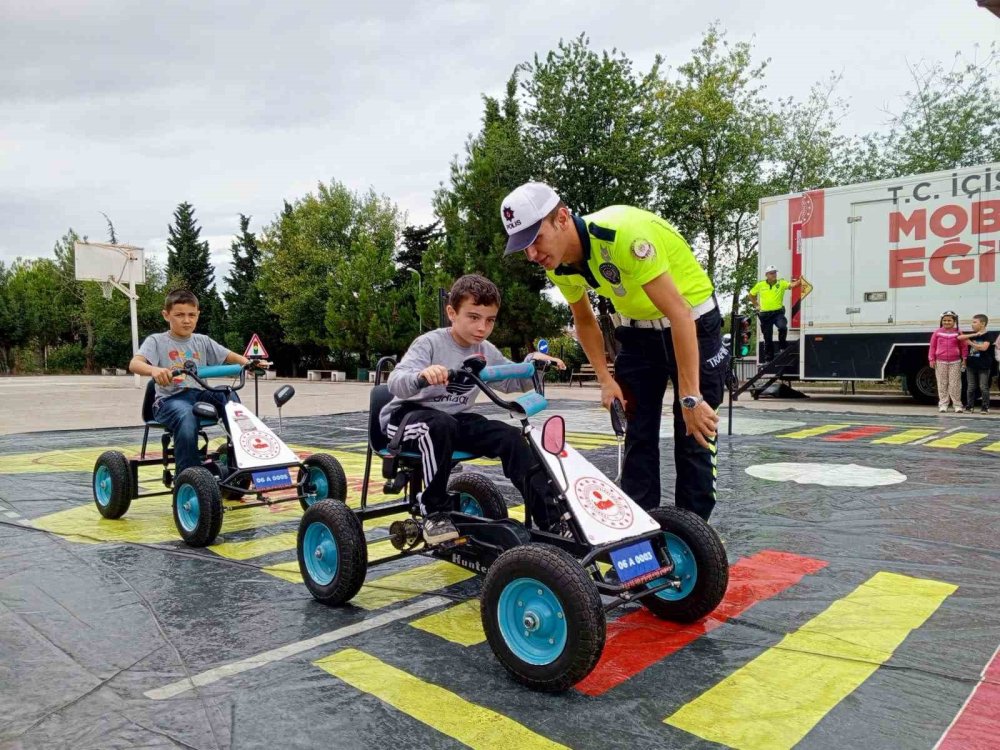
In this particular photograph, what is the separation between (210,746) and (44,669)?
0.91 m

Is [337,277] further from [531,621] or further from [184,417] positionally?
[531,621]

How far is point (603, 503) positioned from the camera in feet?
8.44

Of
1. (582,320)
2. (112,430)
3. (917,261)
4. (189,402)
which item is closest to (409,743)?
(582,320)

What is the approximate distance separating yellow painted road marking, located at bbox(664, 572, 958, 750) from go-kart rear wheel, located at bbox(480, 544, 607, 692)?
0.31m

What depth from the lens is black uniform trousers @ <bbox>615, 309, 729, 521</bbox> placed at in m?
3.09

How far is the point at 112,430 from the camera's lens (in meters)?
9.97

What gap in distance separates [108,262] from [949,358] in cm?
2449

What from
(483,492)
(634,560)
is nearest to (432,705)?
(634,560)

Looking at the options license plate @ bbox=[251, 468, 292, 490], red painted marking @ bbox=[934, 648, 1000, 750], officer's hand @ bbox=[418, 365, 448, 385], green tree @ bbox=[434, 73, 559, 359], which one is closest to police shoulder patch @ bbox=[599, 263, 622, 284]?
officer's hand @ bbox=[418, 365, 448, 385]

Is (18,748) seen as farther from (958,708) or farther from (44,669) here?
(958,708)

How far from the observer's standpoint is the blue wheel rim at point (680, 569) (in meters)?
2.70

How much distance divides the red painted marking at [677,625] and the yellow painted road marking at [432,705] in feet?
1.10

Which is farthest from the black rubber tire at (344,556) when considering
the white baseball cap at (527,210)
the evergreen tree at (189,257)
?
the evergreen tree at (189,257)

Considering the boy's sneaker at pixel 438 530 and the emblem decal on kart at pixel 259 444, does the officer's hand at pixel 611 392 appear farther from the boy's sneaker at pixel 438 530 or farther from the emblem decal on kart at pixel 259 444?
the emblem decal on kart at pixel 259 444
